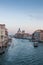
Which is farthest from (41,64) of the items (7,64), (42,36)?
(42,36)

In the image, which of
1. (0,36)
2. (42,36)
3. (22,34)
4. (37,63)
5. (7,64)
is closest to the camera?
(7,64)

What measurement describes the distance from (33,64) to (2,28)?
1016 inches

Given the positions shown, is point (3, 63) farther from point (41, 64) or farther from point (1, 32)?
point (1, 32)

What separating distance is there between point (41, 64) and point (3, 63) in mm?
7103

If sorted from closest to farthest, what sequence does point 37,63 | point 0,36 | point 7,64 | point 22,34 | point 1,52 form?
point 7,64, point 37,63, point 1,52, point 0,36, point 22,34

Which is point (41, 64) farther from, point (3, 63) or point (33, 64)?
point (3, 63)

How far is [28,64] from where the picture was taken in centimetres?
2772

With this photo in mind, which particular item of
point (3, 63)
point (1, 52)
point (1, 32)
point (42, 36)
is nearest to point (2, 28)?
point (1, 32)

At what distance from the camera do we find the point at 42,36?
109 m

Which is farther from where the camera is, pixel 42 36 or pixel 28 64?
pixel 42 36

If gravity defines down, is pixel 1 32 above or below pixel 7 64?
above

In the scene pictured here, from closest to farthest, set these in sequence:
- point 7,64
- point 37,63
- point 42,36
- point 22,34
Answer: point 7,64 → point 37,63 → point 42,36 → point 22,34

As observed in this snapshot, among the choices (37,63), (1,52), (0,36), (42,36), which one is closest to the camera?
(37,63)

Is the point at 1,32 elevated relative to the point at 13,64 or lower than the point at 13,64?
elevated
